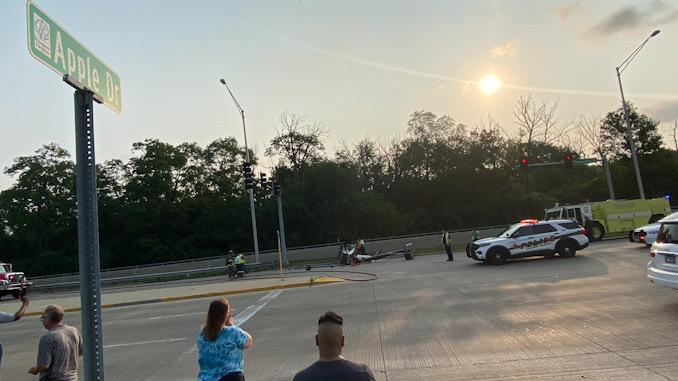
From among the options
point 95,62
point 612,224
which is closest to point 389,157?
point 612,224

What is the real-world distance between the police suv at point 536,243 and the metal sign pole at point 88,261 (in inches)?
703

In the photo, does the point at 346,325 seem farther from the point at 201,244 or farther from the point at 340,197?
the point at 201,244

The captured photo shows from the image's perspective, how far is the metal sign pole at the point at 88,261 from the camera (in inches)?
108

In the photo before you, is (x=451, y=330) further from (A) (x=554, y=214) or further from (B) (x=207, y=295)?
(A) (x=554, y=214)

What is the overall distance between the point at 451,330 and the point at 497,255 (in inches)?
454

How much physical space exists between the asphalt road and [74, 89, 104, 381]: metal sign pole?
4.03 m

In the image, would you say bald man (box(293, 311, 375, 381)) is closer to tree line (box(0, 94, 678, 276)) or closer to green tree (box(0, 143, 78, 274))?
tree line (box(0, 94, 678, 276))

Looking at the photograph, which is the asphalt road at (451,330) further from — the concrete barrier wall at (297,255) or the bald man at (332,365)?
the concrete barrier wall at (297,255)

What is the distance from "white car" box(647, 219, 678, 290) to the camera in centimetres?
774

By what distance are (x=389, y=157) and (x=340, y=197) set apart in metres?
15.1

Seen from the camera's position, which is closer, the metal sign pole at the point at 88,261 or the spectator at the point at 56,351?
the metal sign pole at the point at 88,261

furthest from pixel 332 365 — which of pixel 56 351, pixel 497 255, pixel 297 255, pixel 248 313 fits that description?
pixel 297 255

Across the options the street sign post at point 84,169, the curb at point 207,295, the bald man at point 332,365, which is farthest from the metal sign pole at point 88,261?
the curb at point 207,295

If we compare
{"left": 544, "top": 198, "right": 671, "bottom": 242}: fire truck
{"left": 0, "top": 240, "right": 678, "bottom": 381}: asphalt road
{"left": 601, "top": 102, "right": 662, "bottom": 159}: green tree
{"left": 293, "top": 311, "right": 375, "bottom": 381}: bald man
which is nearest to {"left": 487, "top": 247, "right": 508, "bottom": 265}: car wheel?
{"left": 0, "top": 240, "right": 678, "bottom": 381}: asphalt road
